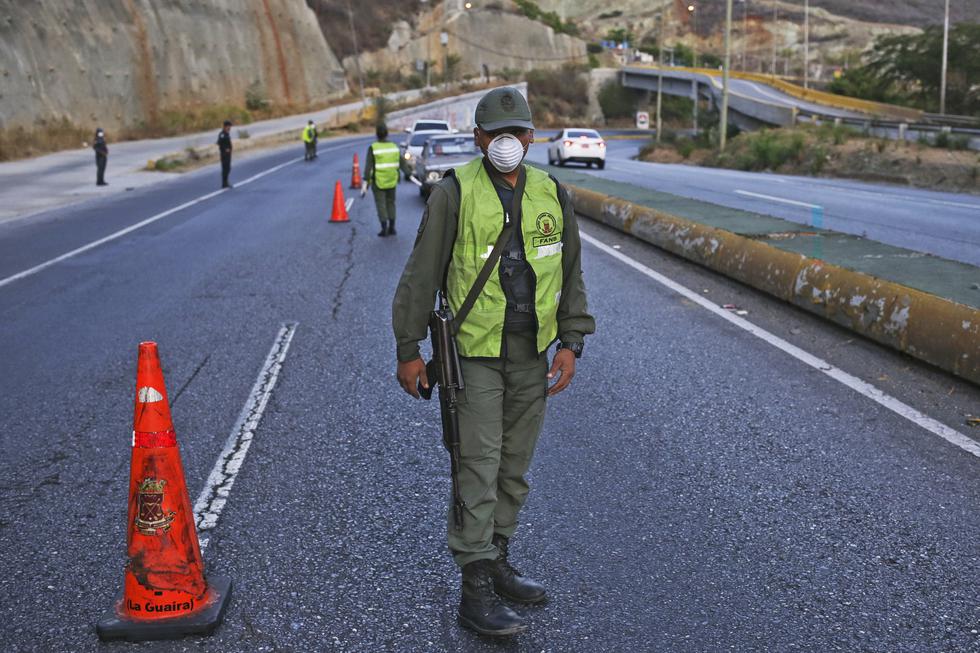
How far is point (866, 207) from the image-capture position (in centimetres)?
2098

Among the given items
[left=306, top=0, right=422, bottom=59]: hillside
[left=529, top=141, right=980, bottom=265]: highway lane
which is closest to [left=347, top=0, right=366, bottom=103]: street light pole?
[left=306, top=0, right=422, bottom=59]: hillside

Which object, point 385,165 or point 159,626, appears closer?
point 159,626

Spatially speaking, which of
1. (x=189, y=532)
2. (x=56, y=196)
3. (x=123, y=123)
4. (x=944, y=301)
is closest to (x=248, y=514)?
(x=189, y=532)

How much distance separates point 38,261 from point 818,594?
42.4ft

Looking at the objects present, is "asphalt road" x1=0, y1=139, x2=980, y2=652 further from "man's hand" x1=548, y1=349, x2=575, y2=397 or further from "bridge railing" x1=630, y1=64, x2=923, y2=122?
"bridge railing" x1=630, y1=64, x2=923, y2=122

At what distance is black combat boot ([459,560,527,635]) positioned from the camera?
145 inches

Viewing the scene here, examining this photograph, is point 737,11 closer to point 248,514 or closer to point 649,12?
point 649,12

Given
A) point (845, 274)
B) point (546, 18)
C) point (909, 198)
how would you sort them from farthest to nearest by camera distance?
1. point (546, 18)
2. point (909, 198)
3. point (845, 274)

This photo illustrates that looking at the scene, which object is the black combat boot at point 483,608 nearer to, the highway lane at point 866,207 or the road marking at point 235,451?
the road marking at point 235,451

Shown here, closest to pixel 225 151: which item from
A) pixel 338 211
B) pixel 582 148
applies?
pixel 338 211

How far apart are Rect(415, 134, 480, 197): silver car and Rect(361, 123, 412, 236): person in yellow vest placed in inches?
171

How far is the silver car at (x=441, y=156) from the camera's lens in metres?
21.1

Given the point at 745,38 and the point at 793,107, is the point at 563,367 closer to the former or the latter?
the point at 793,107

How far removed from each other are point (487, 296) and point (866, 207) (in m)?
19.1
